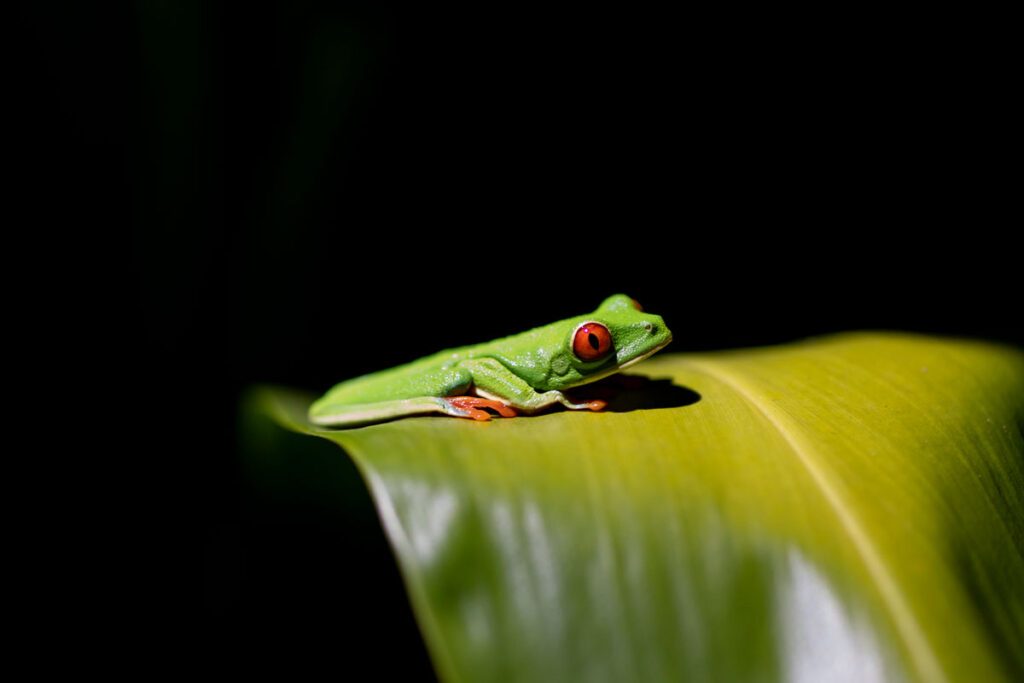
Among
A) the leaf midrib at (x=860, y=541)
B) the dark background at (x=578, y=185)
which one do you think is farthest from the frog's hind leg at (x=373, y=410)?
the dark background at (x=578, y=185)

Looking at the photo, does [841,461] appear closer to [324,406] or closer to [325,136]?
[324,406]

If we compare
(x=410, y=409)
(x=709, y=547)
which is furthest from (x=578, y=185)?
(x=709, y=547)

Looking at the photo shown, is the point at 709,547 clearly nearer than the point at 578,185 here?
Yes

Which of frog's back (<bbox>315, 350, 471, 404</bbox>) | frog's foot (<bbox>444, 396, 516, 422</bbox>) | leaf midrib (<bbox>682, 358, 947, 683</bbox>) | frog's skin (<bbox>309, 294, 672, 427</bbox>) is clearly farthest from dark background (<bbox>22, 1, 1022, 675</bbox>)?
leaf midrib (<bbox>682, 358, 947, 683</bbox>)

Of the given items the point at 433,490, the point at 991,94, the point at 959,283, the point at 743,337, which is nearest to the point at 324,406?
the point at 433,490

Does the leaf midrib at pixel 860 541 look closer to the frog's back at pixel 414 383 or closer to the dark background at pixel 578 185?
the frog's back at pixel 414 383

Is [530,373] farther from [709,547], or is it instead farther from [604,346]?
[709,547]

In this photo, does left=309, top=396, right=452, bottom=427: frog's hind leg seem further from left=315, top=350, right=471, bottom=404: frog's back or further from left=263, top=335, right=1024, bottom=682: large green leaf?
left=263, top=335, right=1024, bottom=682: large green leaf
